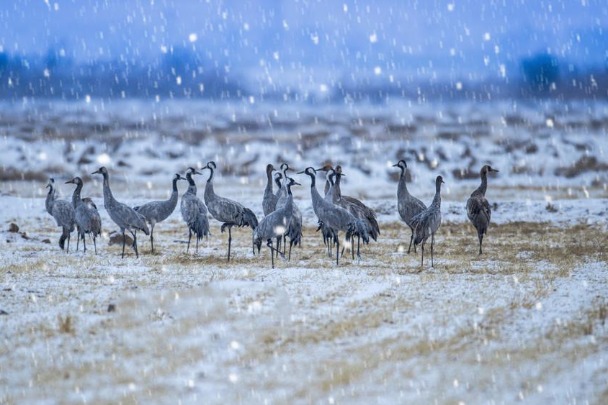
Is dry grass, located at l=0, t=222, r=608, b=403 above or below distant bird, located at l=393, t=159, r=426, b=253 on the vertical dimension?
below

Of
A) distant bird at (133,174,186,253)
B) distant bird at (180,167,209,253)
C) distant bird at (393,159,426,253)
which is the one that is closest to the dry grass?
distant bird at (180,167,209,253)

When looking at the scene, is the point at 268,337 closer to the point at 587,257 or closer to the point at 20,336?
the point at 20,336

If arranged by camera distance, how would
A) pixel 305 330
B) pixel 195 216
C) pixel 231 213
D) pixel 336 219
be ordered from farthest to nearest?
pixel 195 216, pixel 231 213, pixel 336 219, pixel 305 330

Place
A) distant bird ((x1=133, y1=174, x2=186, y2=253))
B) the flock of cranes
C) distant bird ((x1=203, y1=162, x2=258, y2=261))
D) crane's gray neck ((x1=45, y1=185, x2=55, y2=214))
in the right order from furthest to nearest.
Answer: crane's gray neck ((x1=45, y1=185, x2=55, y2=214)) → distant bird ((x1=133, y1=174, x2=186, y2=253)) → distant bird ((x1=203, y1=162, x2=258, y2=261)) → the flock of cranes

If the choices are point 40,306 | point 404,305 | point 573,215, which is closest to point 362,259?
point 404,305

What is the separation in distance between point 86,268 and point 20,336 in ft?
24.2

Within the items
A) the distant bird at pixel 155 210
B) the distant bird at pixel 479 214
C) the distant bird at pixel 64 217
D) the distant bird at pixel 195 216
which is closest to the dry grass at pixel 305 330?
the distant bird at pixel 195 216

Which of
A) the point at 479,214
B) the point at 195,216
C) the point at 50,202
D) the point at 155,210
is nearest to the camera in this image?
the point at 195,216

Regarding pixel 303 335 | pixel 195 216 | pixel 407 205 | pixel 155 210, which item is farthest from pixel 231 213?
pixel 303 335

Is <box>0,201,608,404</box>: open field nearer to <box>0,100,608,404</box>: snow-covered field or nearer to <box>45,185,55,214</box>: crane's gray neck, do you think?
<box>0,100,608,404</box>: snow-covered field

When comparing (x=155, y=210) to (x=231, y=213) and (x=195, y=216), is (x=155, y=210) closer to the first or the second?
(x=195, y=216)

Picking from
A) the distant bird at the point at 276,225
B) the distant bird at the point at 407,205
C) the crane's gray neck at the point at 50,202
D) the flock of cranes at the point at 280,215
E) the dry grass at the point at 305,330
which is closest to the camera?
the dry grass at the point at 305,330

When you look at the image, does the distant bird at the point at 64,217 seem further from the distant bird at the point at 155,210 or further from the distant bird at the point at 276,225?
the distant bird at the point at 276,225

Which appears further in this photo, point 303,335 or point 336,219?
point 336,219
